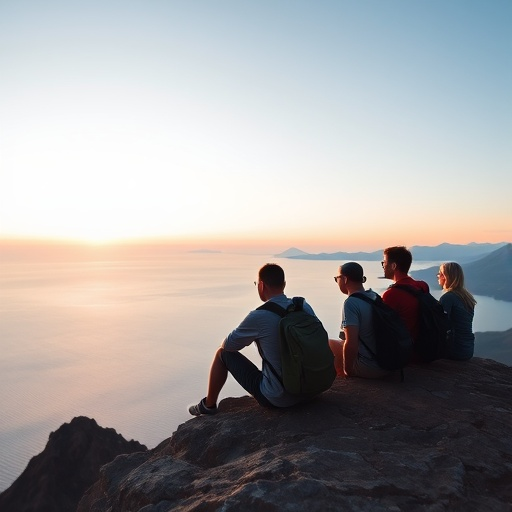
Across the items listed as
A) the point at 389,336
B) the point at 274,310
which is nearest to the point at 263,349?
the point at 274,310

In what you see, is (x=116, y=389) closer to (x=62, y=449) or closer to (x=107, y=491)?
(x=62, y=449)

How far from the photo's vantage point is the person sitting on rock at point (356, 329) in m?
5.71

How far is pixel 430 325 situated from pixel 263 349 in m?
3.09

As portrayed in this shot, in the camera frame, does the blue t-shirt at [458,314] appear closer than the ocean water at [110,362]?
Yes

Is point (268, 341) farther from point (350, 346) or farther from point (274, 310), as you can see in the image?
point (350, 346)

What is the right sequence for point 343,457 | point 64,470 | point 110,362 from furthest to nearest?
point 110,362
point 64,470
point 343,457

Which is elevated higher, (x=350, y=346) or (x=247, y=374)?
(x=350, y=346)

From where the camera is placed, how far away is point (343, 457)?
3.73 metres

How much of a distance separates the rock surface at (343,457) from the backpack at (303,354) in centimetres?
44

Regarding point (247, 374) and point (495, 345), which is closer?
point (247, 374)

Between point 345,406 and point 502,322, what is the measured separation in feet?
574

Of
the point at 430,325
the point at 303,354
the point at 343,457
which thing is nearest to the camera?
the point at 343,457

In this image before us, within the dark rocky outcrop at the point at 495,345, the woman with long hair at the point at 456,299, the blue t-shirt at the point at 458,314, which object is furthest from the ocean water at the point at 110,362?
the woman with long hair at the point at 456,299

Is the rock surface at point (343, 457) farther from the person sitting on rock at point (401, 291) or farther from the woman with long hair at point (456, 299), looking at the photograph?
the woman with long hair at point (456, 299)
